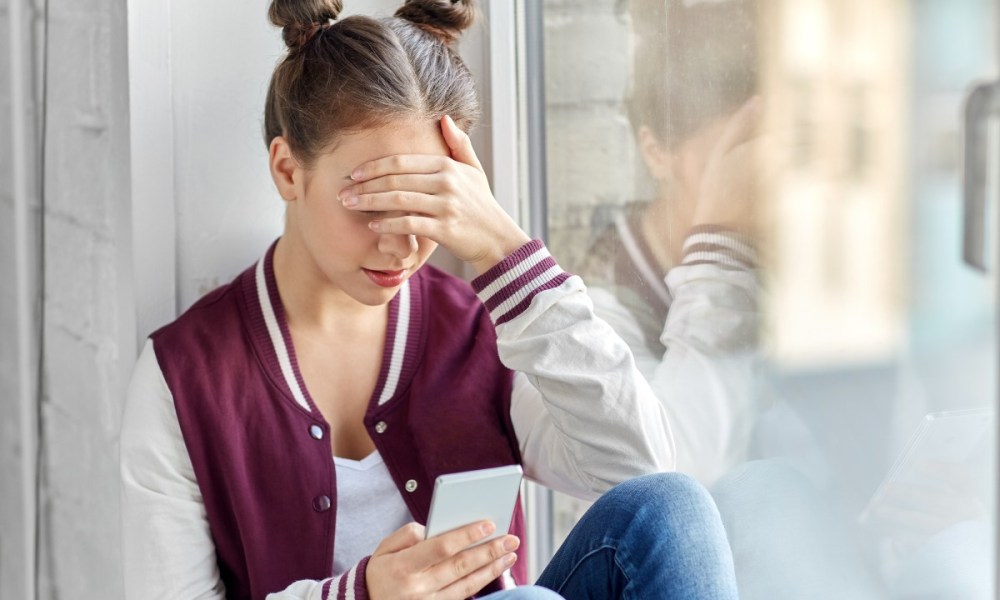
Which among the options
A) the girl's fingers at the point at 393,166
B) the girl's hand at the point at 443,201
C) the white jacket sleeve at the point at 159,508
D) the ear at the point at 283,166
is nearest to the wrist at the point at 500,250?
the girl's hand at the point at 443,201

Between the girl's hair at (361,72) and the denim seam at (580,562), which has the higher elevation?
the girl's hair at (361,72)

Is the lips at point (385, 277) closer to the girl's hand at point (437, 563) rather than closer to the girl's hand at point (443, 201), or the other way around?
the girl's hand at point (443, 201)

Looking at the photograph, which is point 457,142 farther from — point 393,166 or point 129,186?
point 129,186

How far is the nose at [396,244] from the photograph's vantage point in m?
1.09

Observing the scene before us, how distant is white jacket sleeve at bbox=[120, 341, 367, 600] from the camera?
1.10 m

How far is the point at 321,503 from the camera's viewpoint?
114cm

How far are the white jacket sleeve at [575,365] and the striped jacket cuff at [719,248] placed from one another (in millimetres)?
119

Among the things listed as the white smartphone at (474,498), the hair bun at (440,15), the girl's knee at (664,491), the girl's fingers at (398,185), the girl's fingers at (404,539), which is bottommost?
the girl's fingers at (404,539)

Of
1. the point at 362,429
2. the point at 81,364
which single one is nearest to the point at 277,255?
the point at 362,429

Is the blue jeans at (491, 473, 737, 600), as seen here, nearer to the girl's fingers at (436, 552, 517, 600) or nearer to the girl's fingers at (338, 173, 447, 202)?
the girl's fingers at (436, 552, 517, 600)

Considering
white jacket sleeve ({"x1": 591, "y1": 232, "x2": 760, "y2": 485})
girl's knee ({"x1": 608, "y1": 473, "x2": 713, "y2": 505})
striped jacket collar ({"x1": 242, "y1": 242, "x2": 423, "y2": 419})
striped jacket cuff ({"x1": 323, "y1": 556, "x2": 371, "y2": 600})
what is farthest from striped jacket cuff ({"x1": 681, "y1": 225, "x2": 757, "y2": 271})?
striped jacket cuff ({"x1": 323, "y1": 556, "x2": 371, "y2": 600})

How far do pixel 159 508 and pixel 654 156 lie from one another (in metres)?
0.64

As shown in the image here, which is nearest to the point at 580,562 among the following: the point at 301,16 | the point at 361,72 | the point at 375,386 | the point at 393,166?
the point at 375,386

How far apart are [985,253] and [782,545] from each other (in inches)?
17.8
